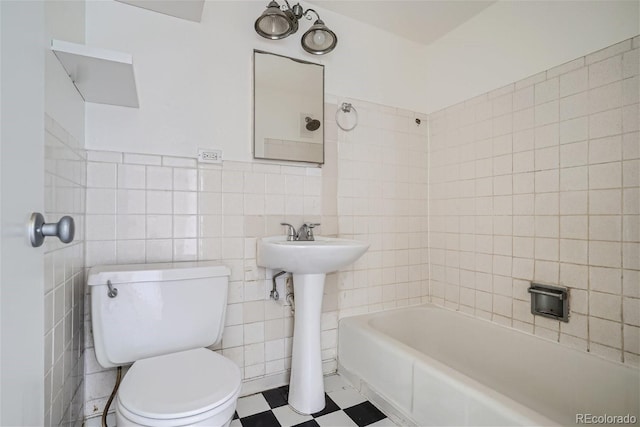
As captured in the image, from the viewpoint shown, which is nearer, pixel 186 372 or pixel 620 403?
pixel 186 372

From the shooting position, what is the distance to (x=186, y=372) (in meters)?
1.16

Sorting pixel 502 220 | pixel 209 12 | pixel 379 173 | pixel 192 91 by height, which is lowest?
pixel 502 220

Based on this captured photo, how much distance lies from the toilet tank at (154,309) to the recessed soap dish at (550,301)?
5.14 feet

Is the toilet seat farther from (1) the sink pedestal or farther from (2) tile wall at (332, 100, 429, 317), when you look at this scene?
(2) tile wall at (332, 100, 429, 317)

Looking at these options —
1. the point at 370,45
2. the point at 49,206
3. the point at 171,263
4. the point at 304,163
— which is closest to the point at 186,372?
the point at 171,263

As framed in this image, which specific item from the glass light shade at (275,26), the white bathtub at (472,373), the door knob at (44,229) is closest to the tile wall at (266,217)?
the white bathtub at (472,373)

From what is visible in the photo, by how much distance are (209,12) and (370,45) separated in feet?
3.37

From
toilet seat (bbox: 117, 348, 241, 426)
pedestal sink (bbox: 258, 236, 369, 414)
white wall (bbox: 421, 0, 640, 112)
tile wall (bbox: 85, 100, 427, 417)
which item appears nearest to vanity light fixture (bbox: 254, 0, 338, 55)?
tile wall (bbox: 85, 100, 427, 417)

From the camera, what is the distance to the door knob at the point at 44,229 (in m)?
0.52

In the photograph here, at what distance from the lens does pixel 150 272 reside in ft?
4.30

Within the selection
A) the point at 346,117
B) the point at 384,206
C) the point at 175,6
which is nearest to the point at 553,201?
the point at 384,206

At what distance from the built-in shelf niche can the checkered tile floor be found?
1.96 metres

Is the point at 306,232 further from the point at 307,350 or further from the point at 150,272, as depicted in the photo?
the point at 150,272

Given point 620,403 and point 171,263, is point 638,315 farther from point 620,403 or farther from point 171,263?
point 171,263
